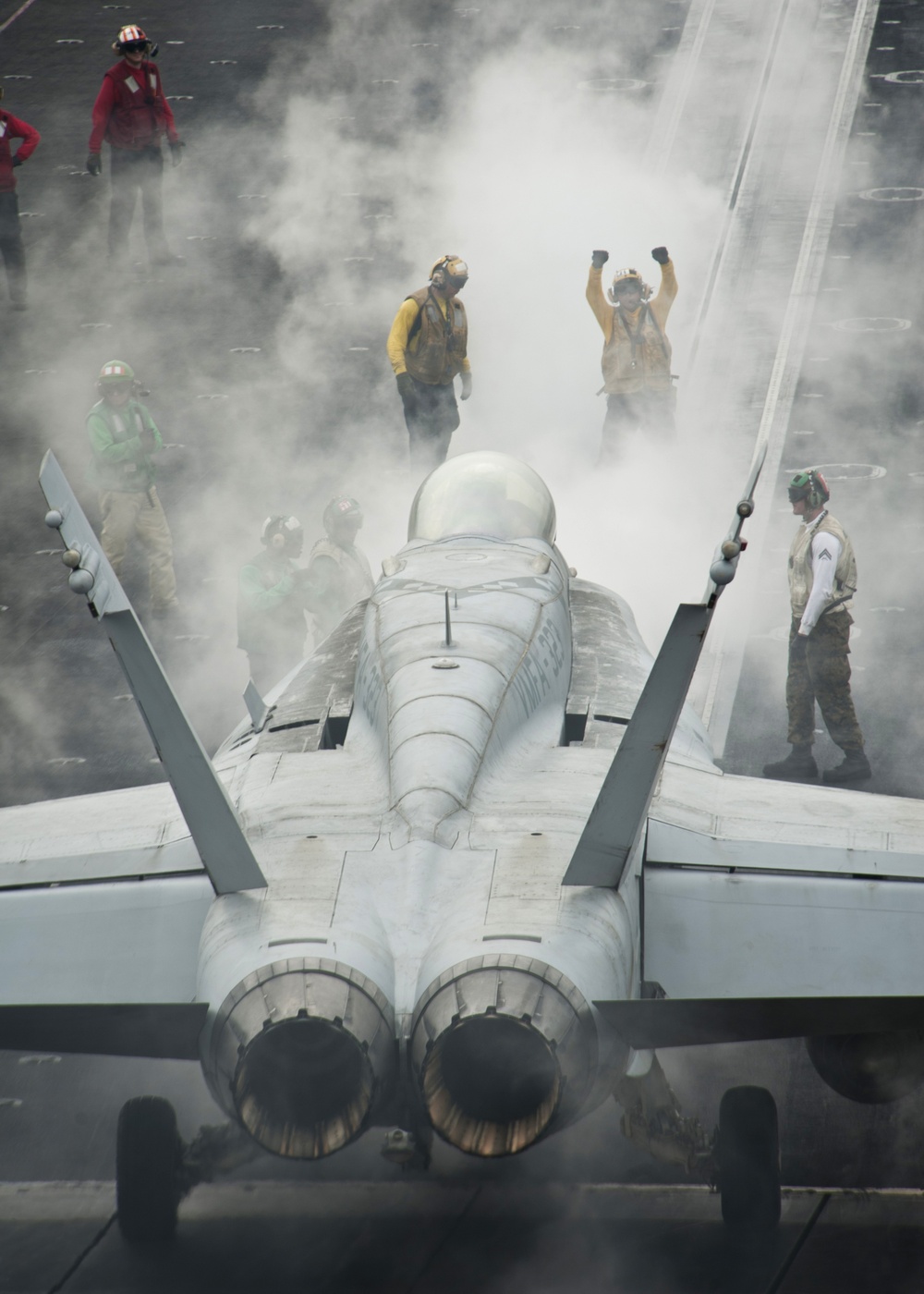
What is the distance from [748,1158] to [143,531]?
918 cm

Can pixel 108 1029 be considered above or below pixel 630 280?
below

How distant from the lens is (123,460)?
13.3m

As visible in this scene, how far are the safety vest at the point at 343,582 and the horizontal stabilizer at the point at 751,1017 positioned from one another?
6682 millimetres

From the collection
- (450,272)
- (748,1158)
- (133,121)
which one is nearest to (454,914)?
(748,1158)

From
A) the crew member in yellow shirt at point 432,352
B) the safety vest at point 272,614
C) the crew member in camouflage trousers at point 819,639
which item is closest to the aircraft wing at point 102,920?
the safety vest at point 272,614

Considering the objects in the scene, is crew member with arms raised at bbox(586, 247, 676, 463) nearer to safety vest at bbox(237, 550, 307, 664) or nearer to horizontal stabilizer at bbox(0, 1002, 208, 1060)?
safety vest at bbox(237, 550, 307, 664)

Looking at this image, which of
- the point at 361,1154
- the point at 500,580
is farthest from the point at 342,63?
the point at 361,1154

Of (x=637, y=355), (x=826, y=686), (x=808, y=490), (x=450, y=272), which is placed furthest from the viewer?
(x=637, y=355)

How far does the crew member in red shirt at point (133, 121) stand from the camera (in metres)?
17.9

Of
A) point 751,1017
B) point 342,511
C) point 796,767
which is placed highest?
point 751,1017

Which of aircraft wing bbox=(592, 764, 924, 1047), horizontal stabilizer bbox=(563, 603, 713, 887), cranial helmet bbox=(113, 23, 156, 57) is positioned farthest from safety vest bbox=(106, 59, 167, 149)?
horizontal stabilizer bbox=(563, 603, 713, 887)

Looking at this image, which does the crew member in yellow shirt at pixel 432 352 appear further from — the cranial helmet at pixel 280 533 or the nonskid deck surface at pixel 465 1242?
the nonskid deck surface at pixel 465 1242

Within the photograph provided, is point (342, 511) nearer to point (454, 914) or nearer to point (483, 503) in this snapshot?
point (483, 503)

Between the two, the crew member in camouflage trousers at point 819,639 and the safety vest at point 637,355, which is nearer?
the crew member in camouflage trousers at point 819,639
